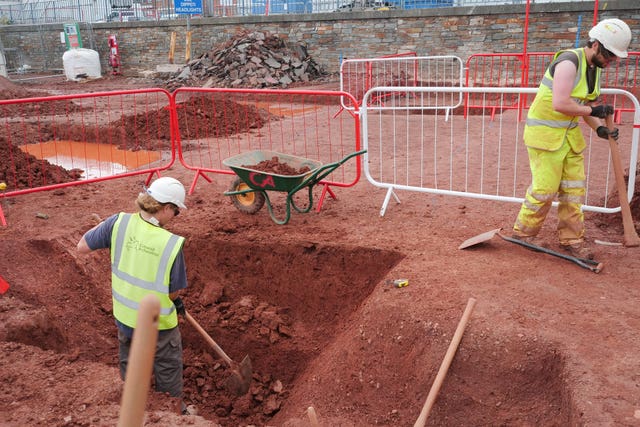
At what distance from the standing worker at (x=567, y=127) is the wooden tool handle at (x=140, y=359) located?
4.09 m

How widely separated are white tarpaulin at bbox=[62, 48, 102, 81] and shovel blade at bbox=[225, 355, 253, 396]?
23.7 m

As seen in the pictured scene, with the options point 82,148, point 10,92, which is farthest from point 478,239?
point 10,92

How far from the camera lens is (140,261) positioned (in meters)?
3.93

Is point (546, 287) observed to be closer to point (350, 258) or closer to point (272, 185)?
point (350, 258)

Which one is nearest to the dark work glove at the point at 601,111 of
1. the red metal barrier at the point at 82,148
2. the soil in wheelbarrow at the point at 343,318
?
the soil in wheelbarrow at the point at 343,318

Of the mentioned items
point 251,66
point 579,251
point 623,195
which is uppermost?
point 251,66

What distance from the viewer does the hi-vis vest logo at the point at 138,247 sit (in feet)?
12.8

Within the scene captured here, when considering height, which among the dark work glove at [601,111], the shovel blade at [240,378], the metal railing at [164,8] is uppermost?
the metal railing at [164,8]

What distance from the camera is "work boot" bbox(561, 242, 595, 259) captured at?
5344 millimetres

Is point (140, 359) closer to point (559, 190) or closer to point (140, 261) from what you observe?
point (140, 261)

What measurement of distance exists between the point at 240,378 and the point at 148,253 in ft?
5.65

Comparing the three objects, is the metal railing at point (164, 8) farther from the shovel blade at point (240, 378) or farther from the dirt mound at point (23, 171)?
the shovel blade at point (240, 378)

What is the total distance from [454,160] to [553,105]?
4112 millimetres

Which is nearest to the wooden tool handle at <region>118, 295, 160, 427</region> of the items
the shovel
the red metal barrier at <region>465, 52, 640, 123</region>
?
the shovel
